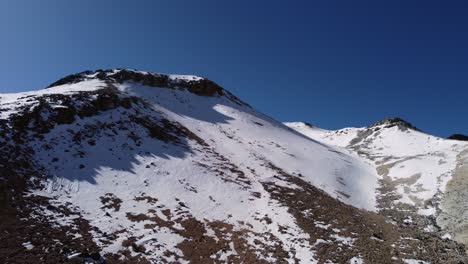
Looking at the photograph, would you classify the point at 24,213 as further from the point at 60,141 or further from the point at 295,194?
the point at 295,194

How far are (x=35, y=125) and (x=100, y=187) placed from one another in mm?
10111

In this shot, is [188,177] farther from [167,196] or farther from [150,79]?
[150,79]

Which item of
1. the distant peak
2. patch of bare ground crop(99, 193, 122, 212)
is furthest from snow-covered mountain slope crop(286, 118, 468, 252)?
patch of bare ground crop(99, 193, 122, 212)

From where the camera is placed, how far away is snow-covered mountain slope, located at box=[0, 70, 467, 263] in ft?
64.1

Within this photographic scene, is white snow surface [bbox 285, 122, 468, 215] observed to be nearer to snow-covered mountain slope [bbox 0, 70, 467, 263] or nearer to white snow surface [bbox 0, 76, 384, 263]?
snow-covered mountain slope [bbox 0, 70, 467, 263]

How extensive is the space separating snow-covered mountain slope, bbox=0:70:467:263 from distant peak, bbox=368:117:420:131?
2647 centimetres

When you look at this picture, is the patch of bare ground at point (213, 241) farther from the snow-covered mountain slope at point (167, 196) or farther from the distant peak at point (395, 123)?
the distant peak at point (395, 123)

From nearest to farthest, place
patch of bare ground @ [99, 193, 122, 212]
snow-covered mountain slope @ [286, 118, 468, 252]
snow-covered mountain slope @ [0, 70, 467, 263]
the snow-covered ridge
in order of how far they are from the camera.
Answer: snow-covered mountain slope @ [0, 70, 467, 263], patch of bare ground @ [99, 193, 122, 212], snow-covered mountain slope @ [286, 118, 468, 252], the snow-covered ridge

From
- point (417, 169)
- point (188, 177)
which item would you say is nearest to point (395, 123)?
point (417, 169)

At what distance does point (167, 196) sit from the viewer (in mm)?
26250

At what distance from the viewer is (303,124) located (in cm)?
10775

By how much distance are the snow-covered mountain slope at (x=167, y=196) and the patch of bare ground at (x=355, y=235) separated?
0.29ft

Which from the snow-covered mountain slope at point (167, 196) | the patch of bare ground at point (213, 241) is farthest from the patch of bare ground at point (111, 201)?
the patch of bare ground at point (213, 241)

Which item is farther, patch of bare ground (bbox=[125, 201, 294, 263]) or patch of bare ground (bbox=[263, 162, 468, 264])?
patch of bare ground (bbox=[263, 162, 468, 264])
